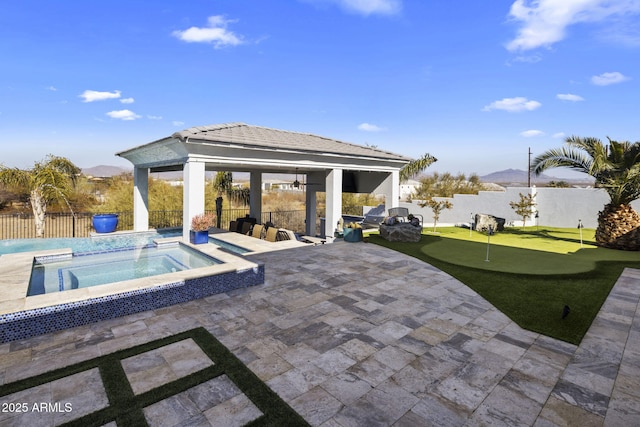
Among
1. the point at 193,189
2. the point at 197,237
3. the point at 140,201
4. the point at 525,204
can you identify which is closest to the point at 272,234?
the point at 197,237

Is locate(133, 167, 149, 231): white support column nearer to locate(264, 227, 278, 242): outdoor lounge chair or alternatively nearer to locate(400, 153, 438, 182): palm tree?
locate(264, 227, 278, 242): outdoor lounge chair

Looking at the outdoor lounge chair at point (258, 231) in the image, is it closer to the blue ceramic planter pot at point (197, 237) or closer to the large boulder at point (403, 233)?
the blue ceramic planter pot at point (197, 237)

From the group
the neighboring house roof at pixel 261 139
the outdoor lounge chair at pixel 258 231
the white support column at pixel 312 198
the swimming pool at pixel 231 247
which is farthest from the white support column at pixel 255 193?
the swimming pool at pixel 231 247

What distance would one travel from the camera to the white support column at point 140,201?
1373 cm

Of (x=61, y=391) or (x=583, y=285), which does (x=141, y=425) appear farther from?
(x=583, y=285)

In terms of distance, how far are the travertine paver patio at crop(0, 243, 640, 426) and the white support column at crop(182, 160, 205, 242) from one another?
172 inches

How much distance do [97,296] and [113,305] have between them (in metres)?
0.27

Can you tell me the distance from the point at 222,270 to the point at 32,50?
14.2 metres

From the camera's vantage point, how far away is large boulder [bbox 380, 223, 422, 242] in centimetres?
1235

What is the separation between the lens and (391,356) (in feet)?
13.2

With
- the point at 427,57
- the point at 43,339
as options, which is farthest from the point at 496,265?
the point at 427,57

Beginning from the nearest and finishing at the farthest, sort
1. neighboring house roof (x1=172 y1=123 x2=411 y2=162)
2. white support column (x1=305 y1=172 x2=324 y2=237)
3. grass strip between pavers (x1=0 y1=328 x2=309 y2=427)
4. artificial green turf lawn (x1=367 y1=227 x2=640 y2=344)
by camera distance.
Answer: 1. grass strip between pavers (x1=0 y1=328 x2=309 y2=427)
2. artificial green turf lawn (x1=367 y1=227 x2=640 y2=344)
3. neighboring house roof (x1=172 y1=123 x2=411 y2=162)
4. white support column (x1=305 y1=172 x2=324 y2=237)

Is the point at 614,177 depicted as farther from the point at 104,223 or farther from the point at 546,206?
the point at 104,223

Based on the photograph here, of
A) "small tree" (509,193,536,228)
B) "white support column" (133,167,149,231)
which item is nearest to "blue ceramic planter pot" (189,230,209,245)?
"white support column" (133,167,149,231)
